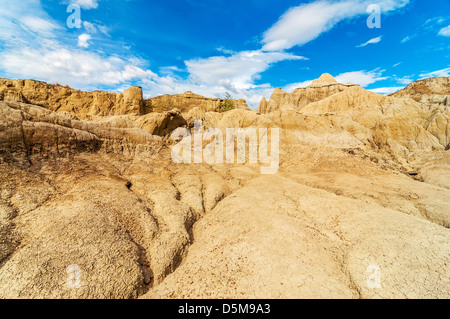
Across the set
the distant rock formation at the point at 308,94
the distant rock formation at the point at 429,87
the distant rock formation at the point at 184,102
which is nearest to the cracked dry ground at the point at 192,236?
the distant rock formation at the point at 184,102

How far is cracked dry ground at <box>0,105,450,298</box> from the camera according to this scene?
4457 millimetres

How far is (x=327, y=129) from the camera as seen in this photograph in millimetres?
22297

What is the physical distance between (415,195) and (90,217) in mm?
14324

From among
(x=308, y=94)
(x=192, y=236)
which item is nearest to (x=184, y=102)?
(x=192, y=236)

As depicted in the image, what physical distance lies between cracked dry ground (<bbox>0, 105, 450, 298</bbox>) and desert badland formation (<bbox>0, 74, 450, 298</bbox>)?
0.04 metres

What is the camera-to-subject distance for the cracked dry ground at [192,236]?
446cm

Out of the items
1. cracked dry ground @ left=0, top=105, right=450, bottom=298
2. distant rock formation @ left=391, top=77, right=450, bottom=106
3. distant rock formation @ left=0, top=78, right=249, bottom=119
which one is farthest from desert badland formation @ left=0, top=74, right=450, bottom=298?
distant rock formation @ left=391, top=77, right=450, bottom=106

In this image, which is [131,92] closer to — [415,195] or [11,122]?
[11,122]

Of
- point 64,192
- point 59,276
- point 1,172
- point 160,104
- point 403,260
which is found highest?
point 160,104

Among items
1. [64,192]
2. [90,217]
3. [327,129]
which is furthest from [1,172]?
[327,129]

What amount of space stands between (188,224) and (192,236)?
1.93 feet

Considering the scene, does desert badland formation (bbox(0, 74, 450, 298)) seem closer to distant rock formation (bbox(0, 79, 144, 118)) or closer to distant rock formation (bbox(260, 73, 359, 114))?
distant rock formation (bbox(0, 79, 144, 118))

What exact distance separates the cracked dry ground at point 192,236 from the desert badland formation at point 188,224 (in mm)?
36

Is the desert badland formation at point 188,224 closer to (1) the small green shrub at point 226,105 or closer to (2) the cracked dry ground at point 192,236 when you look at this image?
(2) the cracked dry ground at point 192,236
